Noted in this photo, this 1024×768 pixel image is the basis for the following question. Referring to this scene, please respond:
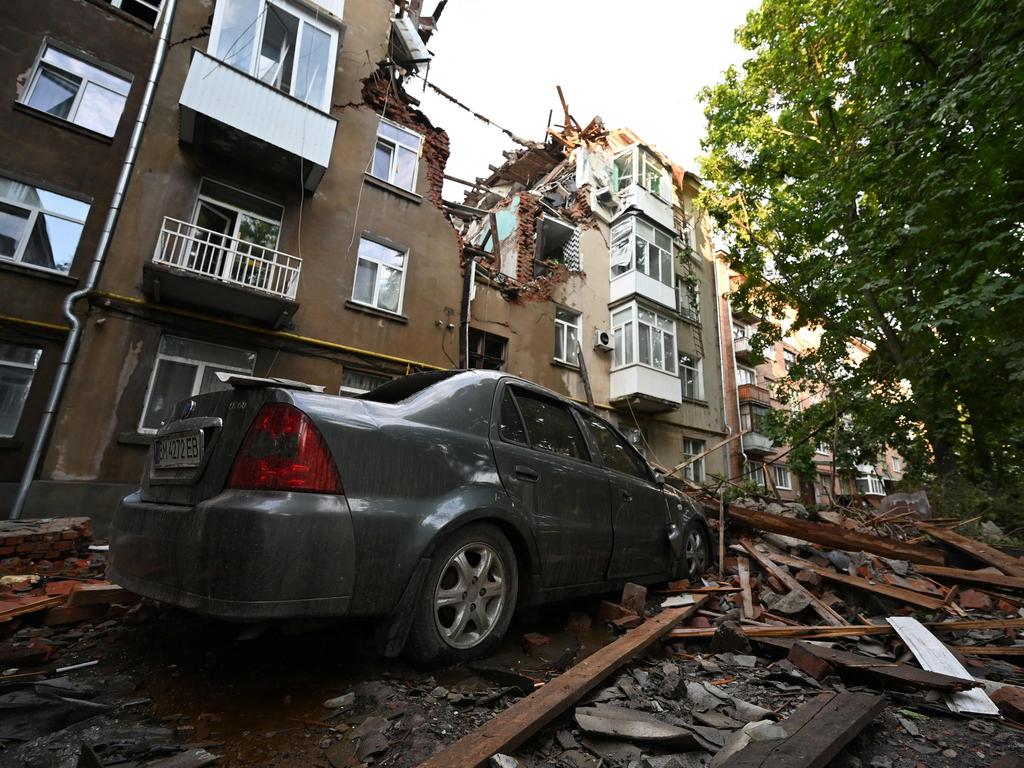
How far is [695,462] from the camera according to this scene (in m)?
15.9

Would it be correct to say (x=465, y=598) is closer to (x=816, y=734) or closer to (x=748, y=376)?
(x=816, y=734)

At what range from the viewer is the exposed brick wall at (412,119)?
11.4 meters

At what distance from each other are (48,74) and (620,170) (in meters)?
16.4

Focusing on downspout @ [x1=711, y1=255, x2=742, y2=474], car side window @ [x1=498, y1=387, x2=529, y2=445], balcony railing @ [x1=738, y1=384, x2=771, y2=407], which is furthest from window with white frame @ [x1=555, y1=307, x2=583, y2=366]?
car side window @ [x1=498, y1=387, x2=529, y2=445]

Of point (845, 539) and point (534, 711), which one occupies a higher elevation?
point (845, 539)

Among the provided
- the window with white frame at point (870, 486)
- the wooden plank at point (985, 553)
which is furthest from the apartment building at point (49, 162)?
the window with white frame at point (870, 486)

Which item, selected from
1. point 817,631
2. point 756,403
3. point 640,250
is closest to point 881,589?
point 817,631

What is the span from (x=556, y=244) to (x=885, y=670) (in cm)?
1575

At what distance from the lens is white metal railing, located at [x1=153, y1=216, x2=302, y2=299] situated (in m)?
7.84

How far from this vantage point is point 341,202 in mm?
10297

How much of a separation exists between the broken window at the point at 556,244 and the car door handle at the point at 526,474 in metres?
13.0

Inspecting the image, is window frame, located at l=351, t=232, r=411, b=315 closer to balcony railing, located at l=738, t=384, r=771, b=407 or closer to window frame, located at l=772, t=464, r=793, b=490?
balcony railing, located at l=738, t=384, r=771, b=407

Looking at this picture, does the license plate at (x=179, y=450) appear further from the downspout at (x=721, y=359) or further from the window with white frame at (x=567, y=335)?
the downspout at (x=721, y=359)

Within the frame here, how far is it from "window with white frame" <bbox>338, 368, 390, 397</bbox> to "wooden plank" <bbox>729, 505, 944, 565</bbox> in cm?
743
